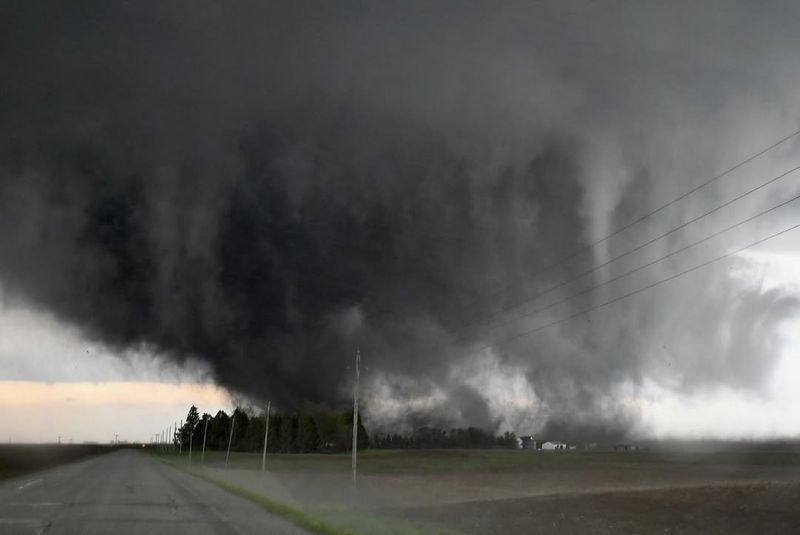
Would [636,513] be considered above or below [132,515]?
below

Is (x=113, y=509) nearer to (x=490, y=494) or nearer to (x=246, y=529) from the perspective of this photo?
(x=246, y=529)

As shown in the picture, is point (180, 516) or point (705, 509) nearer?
point (180, 516)

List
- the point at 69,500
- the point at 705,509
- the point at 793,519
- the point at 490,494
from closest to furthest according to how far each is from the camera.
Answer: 1. the point at 69,500
2. the point at 793,519
3. the point at 705,509
4. the point at 490,494

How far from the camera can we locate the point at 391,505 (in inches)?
1897

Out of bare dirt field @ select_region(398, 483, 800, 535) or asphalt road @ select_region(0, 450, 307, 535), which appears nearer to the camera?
asphalt road @ select_region(0, 450, 307, 535)

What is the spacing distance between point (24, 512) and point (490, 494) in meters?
43.1

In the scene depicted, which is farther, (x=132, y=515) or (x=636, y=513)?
(x=636, y=513)

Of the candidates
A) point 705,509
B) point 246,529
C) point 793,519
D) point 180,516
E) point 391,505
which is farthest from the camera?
point 705,509

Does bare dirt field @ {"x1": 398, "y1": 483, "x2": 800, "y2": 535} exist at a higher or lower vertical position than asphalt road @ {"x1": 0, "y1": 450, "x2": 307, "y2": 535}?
lower

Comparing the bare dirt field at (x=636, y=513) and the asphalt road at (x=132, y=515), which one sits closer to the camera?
the asphalt road at (x=132, y=515)

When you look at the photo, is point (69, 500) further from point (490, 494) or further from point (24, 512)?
point (490, 494)

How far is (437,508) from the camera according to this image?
155ft

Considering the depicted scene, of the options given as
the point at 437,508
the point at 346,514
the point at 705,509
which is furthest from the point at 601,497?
the point at 346,514

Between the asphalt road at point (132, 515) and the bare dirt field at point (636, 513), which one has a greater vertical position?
the asphalt road at point (132, 515)
